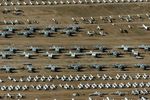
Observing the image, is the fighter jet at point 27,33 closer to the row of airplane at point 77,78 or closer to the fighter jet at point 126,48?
the row of airplane at point 77,78

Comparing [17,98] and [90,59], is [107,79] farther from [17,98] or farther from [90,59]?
[17,98]

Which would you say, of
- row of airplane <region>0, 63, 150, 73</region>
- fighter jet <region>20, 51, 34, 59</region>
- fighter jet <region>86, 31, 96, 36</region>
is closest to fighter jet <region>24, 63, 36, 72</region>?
row of airplane <region>0, 63, 150, 73</region>

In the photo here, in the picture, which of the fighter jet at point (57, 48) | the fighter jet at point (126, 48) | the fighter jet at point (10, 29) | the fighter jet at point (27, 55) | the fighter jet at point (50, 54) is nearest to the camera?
the fighter jet at point (27, 55)

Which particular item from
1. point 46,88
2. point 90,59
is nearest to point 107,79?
point 90,59

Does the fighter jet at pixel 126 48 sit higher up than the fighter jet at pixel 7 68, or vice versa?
the fighter jet at pixel 126 48

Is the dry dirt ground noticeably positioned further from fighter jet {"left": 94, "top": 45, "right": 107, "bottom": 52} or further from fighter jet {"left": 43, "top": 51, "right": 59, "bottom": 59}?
fighter jet {"left": 94, "top": 45, "right": 107, "bottom": 52}

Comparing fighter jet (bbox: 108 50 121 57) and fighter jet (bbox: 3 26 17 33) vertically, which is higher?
fighter jet (bbox: 3 26 17 33)

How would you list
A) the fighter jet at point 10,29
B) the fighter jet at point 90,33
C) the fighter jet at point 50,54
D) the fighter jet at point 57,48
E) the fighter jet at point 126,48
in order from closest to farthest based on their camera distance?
the fighter jet at point 50,54 < the fighter jet at point 57,48 < the fighter jet at point 126,48 < the fighter jet at point 10,29 < the fighter jet at point 90,33

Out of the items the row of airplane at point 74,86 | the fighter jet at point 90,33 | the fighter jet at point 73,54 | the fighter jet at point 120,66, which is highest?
the fighter jet at point 90,33

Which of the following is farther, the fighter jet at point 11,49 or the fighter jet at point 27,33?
the fighter jet at point 27,33

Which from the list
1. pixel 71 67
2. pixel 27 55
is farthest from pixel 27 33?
pixel 71 67

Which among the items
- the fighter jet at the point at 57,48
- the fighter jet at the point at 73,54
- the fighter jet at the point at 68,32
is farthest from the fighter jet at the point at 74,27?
the fighter jet at the point at 73,54
